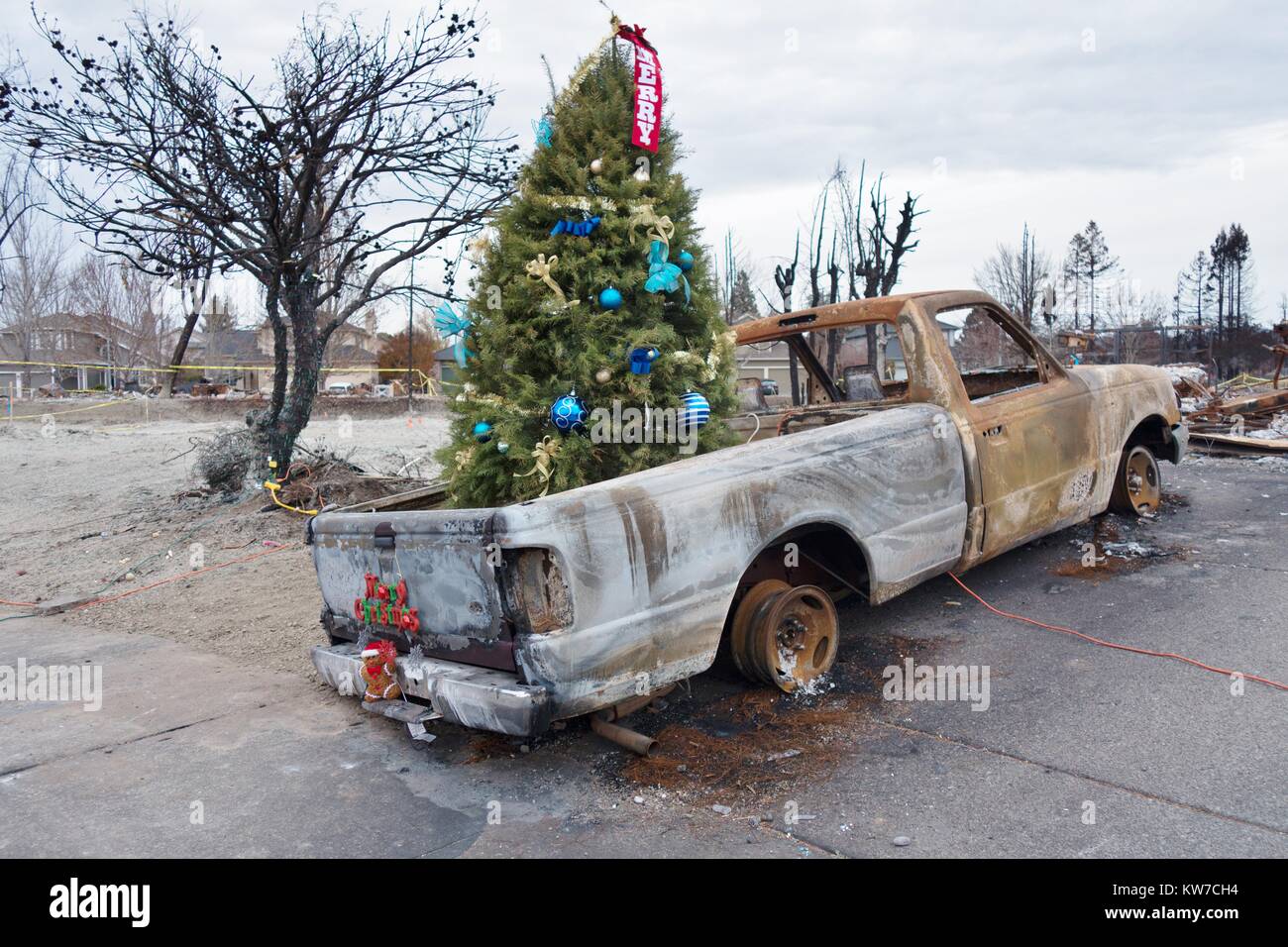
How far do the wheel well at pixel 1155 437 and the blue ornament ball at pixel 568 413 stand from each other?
439 centimetres

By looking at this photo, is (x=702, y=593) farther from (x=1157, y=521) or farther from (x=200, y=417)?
(x=200, y=417)

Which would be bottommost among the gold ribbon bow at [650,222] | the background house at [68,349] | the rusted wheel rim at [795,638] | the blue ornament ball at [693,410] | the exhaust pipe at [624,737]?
the exhaust pipe at [624,737]

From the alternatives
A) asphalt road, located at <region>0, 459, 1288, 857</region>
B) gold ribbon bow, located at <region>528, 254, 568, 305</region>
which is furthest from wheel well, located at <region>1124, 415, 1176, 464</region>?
gold ribbon bow, located at <region>528, 254, 568, 305</region>

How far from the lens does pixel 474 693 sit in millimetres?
3186

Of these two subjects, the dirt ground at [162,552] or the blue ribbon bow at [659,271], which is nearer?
the blue ribbon bow at [659,271]

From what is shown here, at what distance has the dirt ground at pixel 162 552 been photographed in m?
6.17

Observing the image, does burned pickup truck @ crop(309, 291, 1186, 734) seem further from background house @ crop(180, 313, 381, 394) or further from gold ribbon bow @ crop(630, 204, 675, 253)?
background house @ crop(180, 313, 381, 394)

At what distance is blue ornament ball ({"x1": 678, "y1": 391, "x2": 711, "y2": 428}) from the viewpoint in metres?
4.54

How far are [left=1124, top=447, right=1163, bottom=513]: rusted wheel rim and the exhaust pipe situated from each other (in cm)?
468

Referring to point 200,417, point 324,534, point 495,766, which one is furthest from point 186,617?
point 200,417

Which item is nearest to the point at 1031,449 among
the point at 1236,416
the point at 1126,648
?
the point at 1126,648

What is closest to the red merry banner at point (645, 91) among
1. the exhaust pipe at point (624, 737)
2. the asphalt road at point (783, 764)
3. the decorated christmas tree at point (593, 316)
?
the decorated christmas tree at point (593, 316)

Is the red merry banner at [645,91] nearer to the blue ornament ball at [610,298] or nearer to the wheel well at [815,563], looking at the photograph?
the blue ornament ball at [610,298]

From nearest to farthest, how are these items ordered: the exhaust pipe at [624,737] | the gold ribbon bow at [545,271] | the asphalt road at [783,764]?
the asphalt road at [783,764] < the exhaust pipe at [624,737] < the gold ribbon bow at [545,271]
